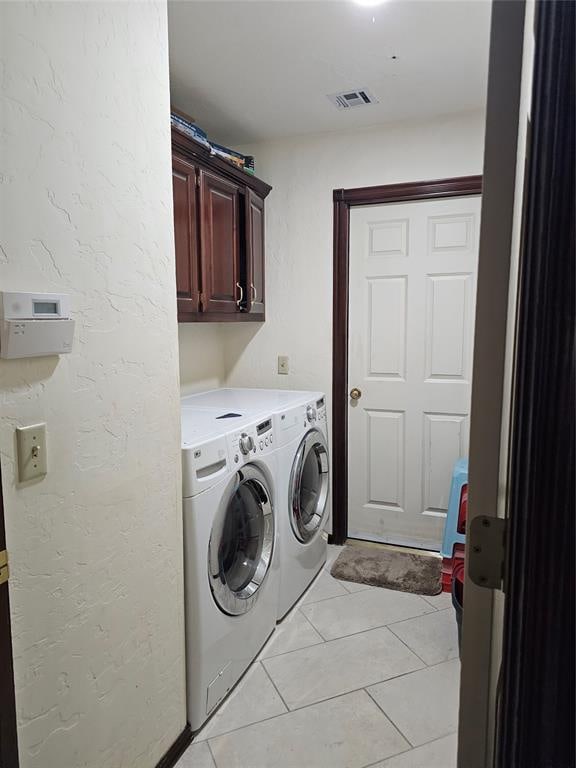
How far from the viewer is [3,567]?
0.97 metres

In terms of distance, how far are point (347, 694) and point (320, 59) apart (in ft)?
8.22

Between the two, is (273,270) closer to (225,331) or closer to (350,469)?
(225,331)

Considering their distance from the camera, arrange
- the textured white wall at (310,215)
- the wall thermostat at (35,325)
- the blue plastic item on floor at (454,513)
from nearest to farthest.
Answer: the wall thermostat at (35,325)
the blue plastic item on floor at (454,513)
the textured white wall at (310,215)

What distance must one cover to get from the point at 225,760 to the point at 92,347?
1.36 metres

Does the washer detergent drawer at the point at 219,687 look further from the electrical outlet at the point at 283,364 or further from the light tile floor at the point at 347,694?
the electrical outlet at the point at 283,364

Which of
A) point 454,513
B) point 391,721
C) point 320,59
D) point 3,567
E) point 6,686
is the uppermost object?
point 320,59

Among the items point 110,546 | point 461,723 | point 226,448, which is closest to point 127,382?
point 110,546

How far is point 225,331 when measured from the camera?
3.23m

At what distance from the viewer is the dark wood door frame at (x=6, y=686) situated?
0.97 meters

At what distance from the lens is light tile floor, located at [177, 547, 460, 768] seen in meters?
1.61

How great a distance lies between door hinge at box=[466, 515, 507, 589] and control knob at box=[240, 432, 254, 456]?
4.09 feet

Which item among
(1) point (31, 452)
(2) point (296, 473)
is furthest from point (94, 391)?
(2) point (296, 473)

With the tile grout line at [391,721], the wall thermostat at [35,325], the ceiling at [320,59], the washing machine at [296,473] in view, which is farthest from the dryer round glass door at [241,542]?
the ceiling at [320,59]

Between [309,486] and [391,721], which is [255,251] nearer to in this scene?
[309,486]
